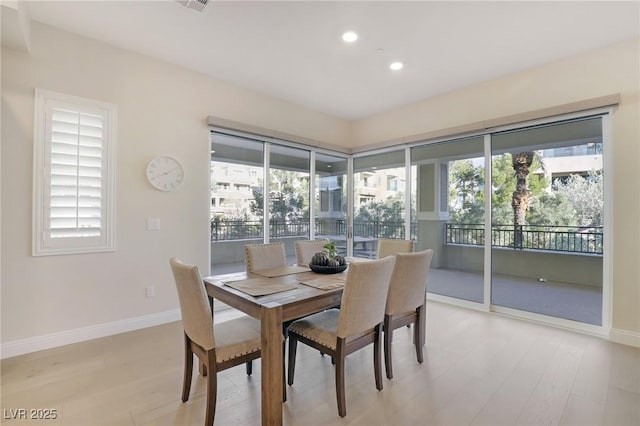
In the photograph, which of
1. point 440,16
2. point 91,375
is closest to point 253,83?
point 440,16

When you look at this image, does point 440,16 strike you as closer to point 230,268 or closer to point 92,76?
point 92,76

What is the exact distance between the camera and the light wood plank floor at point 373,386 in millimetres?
1877

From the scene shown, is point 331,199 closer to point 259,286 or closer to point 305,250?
point 305,250

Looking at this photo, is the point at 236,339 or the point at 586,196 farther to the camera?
the point at 586,196

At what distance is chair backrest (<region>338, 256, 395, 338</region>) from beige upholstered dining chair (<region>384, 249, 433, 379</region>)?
0.84 ft

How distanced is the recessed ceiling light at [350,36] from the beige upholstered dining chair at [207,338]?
2449 millimetres

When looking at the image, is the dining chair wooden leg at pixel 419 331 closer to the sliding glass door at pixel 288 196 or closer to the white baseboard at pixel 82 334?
the sliding glass door at pixel 288 196

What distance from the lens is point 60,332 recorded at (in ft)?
9.31

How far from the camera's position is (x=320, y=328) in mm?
2076

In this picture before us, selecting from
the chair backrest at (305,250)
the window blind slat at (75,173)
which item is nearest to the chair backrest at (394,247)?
the chair backrest at (305,250)

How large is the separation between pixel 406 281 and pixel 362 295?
1.94ft

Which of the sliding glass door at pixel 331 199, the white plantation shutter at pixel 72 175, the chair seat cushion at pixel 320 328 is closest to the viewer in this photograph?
the chair seat cushion at pixel 320 328

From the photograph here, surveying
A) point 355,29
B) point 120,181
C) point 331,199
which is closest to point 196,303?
point 120,181

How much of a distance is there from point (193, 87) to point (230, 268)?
7.77 feet
